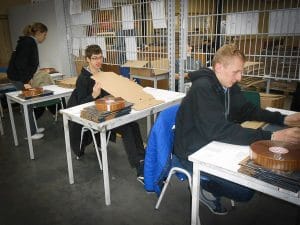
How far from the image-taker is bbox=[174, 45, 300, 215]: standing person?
53.1 inches

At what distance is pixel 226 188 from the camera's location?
1474 mm

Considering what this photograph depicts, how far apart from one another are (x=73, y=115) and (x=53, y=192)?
2.44 ft

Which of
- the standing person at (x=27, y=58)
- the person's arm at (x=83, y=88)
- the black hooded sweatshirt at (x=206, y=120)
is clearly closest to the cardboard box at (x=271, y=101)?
the black hooded sweatshirt at (x=206, y=120)

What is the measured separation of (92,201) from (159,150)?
0.93 m

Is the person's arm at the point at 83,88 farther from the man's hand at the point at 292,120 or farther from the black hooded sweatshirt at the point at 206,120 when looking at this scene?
the man's hand at the point at 292,120

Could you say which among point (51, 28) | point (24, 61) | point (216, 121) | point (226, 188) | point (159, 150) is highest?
point (51, 28)

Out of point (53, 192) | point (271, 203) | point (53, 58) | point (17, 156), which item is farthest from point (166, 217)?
point (53, 58)

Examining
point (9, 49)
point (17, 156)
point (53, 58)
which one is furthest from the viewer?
point (9, 49)

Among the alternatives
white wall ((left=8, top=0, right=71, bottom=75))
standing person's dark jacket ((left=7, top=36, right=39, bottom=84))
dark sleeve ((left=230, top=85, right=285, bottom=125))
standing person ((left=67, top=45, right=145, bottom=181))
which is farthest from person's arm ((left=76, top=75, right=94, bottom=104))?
white wall ((left=8, top=0, right=71, bottom=75))

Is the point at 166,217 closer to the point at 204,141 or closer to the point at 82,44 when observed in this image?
the point at 204,141

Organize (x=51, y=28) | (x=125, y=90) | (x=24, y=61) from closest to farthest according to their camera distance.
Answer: (x=125, y=90) → (x=24, y=61) → (x=51, y=28)

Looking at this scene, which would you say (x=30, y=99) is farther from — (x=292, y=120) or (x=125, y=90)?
(x=292, y=120)

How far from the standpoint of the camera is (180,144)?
158 centimetres

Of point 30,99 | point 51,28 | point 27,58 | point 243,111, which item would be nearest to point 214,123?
point 243,111
